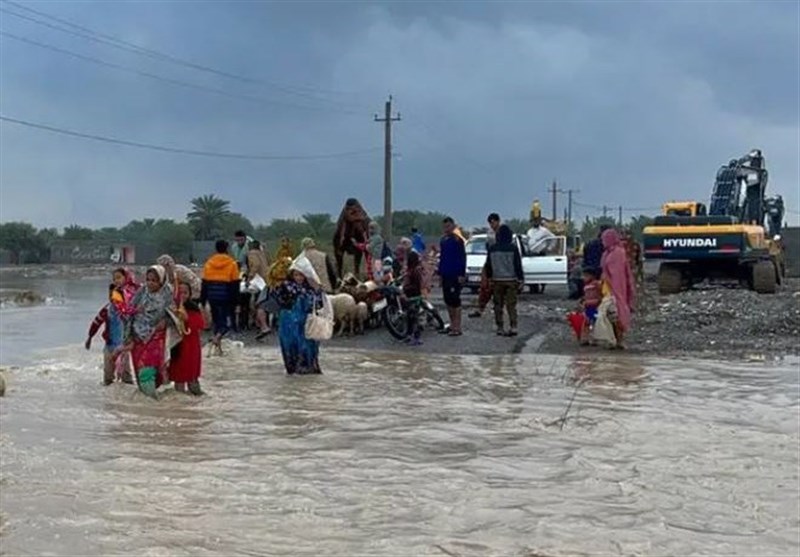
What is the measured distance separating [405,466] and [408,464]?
0.08 m

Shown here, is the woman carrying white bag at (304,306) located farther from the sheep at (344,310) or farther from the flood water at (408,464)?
the sheep at (344,310)

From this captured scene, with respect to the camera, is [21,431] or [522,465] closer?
[522,465]

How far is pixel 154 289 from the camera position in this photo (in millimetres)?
11258

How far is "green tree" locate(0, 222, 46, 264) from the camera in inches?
3501

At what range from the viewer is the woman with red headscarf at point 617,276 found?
15.6 meters

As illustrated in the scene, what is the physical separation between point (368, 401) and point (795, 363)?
656cm

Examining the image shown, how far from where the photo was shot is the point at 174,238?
81.4 m

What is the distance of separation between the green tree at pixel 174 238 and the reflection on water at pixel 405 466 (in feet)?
199

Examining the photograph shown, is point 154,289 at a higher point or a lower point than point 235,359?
higher

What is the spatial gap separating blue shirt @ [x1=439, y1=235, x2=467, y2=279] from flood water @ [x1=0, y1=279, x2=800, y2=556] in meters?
2.92

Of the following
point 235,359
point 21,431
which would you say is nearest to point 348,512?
point 21,431

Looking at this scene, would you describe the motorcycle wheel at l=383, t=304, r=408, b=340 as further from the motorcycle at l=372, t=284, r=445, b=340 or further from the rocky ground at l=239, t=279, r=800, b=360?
the rocky ground at l=239, t=279, r=800, b=360

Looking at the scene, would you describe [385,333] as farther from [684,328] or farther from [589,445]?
[589,445]

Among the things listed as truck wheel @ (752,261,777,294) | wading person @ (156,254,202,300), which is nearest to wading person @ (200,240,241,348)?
wading person @ (156,254,202,300)
